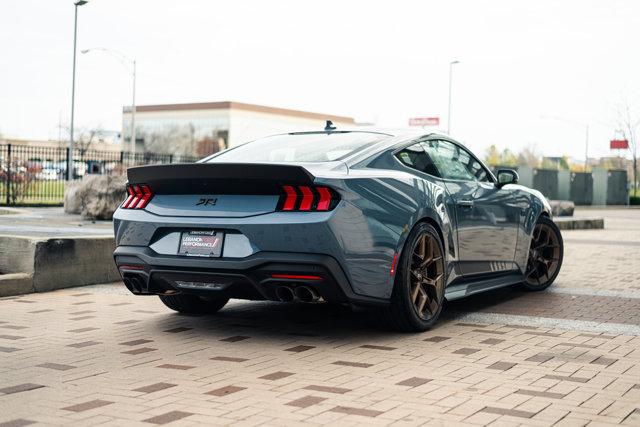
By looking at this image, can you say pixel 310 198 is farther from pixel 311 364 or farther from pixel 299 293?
pixel 311 364

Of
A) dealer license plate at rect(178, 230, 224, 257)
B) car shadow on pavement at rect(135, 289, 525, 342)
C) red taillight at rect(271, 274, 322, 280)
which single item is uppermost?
dealer license plate at rect(178, 230, 224, 257)

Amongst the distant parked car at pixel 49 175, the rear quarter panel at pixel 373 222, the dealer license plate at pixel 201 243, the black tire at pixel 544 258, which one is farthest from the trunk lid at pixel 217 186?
the distant parked car at pixel 49 175

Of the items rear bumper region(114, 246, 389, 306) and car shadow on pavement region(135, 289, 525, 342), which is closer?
rear bumper region(114, 246, 389, 306)

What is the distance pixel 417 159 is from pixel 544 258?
112 inches

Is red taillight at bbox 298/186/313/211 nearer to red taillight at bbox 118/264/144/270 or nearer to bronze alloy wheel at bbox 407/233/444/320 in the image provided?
bronze alloy wheel at bbox 407/233/444/320

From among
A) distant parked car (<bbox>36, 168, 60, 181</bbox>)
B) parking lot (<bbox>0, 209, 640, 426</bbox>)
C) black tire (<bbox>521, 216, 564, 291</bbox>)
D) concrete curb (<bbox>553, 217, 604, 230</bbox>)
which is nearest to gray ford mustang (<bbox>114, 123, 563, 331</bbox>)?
parking lot (<bbox>0, 209, 640, 426</bbox>)

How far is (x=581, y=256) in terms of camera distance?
13.1 m

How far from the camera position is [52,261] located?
8336mm

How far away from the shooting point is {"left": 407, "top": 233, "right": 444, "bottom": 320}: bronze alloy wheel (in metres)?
6.22

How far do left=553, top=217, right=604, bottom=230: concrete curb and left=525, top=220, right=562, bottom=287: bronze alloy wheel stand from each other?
12.6m

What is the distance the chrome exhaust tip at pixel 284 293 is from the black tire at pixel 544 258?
3625 millimetres

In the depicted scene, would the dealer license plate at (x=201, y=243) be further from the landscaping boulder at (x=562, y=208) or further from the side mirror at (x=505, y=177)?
the landscaping boulder at (x=562, y=208)

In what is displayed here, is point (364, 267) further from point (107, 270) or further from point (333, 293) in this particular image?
point (107, 270)

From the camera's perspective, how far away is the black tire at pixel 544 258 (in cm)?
866
